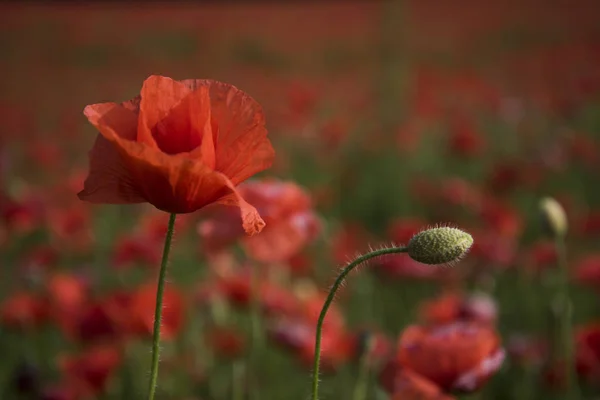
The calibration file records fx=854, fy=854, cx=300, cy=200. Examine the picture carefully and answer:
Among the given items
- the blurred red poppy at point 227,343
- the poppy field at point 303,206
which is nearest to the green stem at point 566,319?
the poppy field at point 303,206

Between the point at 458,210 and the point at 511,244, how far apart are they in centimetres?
94

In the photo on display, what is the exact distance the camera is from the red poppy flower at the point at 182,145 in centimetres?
66

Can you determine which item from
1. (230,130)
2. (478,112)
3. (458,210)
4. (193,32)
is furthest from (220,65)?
(230,130)

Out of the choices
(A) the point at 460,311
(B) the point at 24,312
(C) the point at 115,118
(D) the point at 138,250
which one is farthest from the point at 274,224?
(C) the point at 115,118

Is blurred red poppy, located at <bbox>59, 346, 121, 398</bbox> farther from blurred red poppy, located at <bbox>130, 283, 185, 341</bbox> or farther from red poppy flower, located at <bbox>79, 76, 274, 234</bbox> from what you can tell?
red poppy flower, located at <bbox>79, 76, 274, 234</bbox>

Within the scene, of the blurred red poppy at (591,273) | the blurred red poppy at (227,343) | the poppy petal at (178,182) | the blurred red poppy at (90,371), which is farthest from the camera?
the blurred red poppy at (591,273)

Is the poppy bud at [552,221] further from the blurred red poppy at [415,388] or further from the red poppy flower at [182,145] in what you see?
the red poppy flower at [182,145]


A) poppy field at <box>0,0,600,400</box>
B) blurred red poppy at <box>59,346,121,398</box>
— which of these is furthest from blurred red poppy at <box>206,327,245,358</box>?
blurred red poppy at <box>59,346,121,398</box>

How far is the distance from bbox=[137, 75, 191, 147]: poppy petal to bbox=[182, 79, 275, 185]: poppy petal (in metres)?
0.01

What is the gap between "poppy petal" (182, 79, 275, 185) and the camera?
0.69 m

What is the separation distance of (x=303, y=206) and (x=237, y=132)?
0.81 meters

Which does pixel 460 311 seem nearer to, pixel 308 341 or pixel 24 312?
pixel 308 341

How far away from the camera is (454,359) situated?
110 cm

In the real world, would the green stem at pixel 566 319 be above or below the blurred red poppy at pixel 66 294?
above
